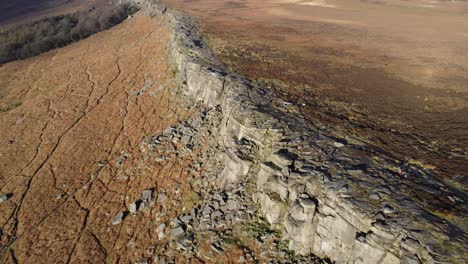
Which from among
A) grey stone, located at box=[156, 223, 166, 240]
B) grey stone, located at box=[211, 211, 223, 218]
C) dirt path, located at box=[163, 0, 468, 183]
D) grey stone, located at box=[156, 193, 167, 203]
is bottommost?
grey stone, located at box=[156, 223, 166, 240]

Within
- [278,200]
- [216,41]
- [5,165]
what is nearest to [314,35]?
[216,41]

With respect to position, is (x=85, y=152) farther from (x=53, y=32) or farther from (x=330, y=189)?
(x=53, y=32)

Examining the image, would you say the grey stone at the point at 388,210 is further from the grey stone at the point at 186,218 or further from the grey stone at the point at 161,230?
the grey stone at the point at 161,230

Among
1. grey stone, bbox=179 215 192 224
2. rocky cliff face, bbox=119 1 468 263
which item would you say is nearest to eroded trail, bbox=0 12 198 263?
grey stone, bbox=179 215 192 224

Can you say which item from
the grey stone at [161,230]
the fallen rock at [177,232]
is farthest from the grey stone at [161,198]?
the fallen rock at [177,232]

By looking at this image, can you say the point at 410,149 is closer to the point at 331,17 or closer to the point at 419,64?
the point at 419,64

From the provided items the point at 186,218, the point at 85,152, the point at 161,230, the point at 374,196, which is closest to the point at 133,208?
the point at 161,230

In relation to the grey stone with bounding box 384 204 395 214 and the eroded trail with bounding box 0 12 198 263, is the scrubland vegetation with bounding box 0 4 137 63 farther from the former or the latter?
the grey stone with bounding box 384 204 395 214
